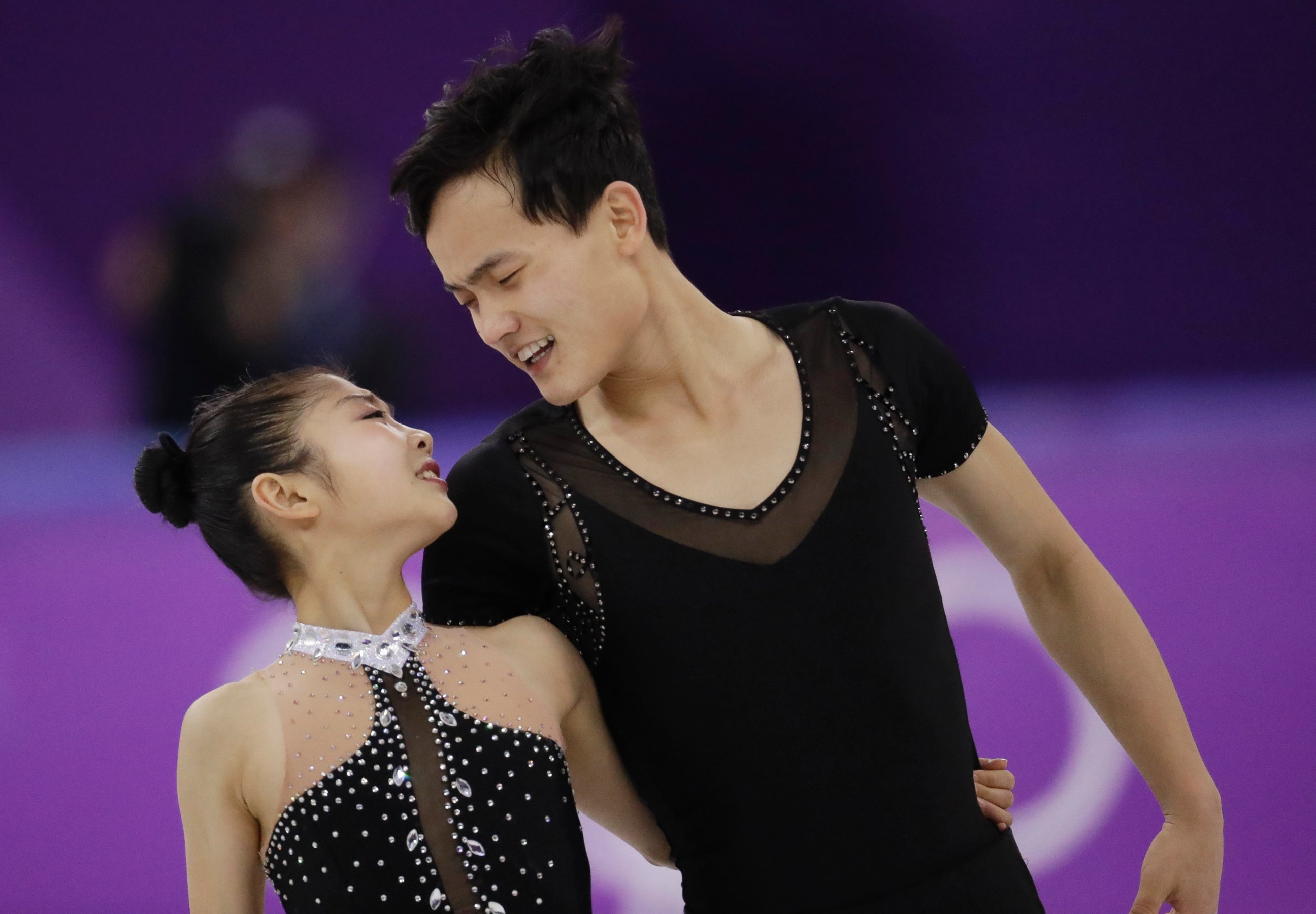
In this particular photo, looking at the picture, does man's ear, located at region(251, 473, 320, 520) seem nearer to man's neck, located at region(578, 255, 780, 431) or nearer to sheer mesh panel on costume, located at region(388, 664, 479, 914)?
sheer mesh panel on costume, located at region(388, 664, 479, 914)

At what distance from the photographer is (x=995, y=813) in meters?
1.63

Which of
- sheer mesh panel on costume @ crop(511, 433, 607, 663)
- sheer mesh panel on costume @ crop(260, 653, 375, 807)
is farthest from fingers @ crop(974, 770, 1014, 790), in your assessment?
sheer mesh panel on costume @ crop(260, 653, 375, 807)

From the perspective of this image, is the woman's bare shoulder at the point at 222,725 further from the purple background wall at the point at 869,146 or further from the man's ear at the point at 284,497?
the purple background wall at the point at 869,146

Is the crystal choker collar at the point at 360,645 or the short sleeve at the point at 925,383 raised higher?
the short sleeve at the point at 925,383

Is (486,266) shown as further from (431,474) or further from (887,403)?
(887,403)

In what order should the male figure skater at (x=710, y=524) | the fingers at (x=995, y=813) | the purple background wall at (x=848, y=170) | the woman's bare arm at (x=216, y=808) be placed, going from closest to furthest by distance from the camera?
the woman's bare arm at (x=216, y=808) → the male figure skater at (x=710, y=524) → the fingers at (x=995, y=813) → the purple background wall at (x=848, y=170)

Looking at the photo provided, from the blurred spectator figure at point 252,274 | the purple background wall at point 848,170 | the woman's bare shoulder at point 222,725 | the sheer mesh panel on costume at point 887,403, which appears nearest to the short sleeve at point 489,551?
the woman's bare shoulder at point 222,725

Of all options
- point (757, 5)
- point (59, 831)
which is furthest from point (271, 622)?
point (757, 5)

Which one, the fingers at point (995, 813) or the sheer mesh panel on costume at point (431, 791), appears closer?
the sheer mesh panel on costume at point (431, 791)

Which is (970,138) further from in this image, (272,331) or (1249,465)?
(272,331)

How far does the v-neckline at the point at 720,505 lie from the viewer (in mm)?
1557

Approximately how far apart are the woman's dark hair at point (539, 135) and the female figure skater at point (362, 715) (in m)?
0.32

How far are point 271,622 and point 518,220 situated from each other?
1375 mm

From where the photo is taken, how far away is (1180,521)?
8.80 feet
